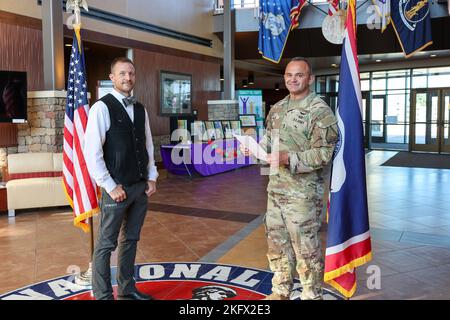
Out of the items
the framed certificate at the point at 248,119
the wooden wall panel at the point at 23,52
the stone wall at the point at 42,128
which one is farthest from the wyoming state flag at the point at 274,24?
the stone wall at the point at 42,128

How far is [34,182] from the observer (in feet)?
20.9

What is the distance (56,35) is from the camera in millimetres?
7934

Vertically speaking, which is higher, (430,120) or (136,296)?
(430,120)

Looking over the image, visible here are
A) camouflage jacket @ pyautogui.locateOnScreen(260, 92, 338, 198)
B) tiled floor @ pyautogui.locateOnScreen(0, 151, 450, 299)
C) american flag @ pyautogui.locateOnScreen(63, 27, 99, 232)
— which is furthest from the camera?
tiled floor @ pyautogui.locateOnScreen(0, 151, 450, 299)

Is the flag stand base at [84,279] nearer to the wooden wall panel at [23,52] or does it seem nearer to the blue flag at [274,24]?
the wooden wall panel at [23,52]

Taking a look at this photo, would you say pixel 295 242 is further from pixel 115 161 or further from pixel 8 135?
pixel 8 135

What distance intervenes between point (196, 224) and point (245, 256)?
56.3 inches

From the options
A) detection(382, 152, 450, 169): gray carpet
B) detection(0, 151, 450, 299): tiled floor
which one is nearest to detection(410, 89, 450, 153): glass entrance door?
detection(382, 152, 450, 169): gray carpet

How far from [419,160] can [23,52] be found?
10783 mm

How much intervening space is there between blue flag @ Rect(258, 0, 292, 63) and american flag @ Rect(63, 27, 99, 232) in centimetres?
807

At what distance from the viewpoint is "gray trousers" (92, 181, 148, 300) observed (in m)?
2.91

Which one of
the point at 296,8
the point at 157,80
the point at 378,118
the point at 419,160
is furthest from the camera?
the point at 378,118

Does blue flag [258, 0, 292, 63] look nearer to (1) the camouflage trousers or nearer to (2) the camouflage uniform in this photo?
(2) the camouflage uniform

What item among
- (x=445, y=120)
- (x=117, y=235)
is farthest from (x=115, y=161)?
(x=445, y=120)
